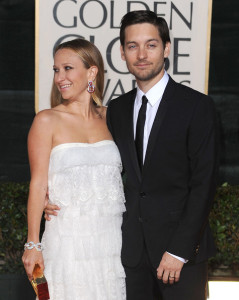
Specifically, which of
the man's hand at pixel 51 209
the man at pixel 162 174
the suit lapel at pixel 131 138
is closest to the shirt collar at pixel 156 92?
the man at pixel 162 174

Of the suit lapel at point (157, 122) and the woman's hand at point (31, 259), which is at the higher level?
the suit lapel at point (157, 122)

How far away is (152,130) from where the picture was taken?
3215 millimetres

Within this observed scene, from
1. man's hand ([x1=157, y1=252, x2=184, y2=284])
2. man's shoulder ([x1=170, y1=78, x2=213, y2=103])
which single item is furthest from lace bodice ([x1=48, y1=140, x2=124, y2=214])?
man's shoulder ([x1=170, y1=78, x2=213, y2=103])

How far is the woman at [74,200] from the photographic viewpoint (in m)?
3.31

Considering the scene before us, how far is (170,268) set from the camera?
3.14 m

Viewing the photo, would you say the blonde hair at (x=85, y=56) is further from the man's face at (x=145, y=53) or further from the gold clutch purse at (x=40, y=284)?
the gold clutch purse at (x=40, y=284)

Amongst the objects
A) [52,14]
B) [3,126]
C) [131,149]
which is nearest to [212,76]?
[52,14]

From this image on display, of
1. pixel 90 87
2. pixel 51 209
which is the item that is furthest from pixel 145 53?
pixel 51 209

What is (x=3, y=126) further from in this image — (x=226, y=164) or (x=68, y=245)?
(x=68, y=245)

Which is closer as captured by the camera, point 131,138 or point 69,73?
point 131,138

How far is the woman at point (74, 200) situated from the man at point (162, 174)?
10cm

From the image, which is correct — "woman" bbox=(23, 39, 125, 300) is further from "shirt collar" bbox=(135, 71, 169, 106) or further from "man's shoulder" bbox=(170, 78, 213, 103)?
"man's shoulder" bbox=(170, 78, 213, 103)

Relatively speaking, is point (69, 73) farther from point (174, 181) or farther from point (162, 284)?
point (162, 284)

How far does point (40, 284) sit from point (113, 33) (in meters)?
3.00
